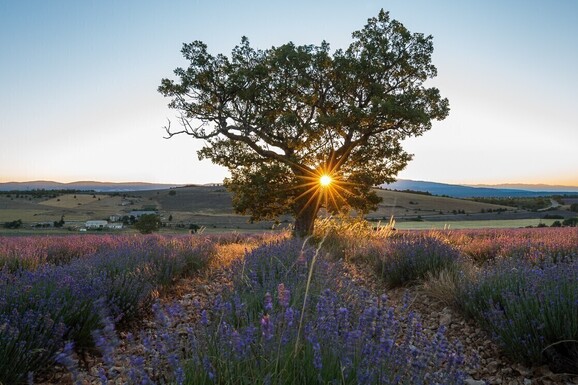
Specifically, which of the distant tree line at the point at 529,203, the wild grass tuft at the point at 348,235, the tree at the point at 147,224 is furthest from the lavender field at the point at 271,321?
the distant tree line at the point at 529,203

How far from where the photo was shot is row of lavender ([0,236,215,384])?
313 centimetres

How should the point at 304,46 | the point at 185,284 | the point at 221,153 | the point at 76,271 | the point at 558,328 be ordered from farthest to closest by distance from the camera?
the point at 221,153
the point at 304,46
the point at 185,284
the point at 76,271
the point at 558,328

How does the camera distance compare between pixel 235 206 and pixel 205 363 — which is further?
pixel 235 206

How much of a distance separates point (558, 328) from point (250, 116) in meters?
11.1

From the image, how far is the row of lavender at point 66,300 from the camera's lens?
313cm

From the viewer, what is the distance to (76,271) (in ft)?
17.0

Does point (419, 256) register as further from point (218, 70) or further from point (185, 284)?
point (218, 70)

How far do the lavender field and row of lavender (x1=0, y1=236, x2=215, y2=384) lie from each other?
0.05 ft

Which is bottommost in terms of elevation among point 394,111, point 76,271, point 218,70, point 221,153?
point 76,271

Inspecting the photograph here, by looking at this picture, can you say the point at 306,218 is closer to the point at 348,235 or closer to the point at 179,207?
the point at 348,235

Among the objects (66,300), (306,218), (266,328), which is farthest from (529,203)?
(266,328)

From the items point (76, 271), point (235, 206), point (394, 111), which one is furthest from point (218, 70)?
point (76, 271)

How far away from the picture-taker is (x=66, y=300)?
161 inches

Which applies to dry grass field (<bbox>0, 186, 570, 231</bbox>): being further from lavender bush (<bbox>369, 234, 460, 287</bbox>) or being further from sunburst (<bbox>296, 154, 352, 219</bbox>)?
lavender bush (<bbox>369, 234, 460, 287</bbox>)
